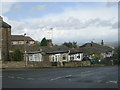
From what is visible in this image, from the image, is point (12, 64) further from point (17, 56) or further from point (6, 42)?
point (6, 42)

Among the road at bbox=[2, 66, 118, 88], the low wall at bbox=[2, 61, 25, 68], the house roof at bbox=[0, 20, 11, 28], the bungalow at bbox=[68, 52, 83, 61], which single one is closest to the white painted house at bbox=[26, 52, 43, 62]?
the house roof at bbox=[0, 20, 11, 28]

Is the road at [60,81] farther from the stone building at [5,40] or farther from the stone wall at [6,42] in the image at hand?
the stone wall at [6,42]

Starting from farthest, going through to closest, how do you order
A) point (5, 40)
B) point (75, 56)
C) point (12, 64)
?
point (75, 56) → point (5, 40) → point (12, 64)

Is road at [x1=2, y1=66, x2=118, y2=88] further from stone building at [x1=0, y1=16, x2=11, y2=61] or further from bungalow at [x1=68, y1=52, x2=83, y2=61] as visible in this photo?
bungalow at [x1=68, y1=52, x2=83, y2=61]

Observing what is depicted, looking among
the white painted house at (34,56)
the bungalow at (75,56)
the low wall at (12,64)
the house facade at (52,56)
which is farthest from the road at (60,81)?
the bungalow at (75,56)

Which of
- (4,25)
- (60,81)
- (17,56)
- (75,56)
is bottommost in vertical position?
(60,81)

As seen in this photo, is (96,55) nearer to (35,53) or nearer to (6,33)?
(35,53)

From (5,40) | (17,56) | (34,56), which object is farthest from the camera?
(34,56)

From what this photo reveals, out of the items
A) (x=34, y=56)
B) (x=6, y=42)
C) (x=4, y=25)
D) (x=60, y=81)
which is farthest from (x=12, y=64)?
(x=60, y=81)

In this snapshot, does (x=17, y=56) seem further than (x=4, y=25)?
No

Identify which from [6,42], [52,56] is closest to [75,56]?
[52,56]

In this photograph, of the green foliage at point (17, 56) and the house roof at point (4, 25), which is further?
the house roof at point (4, 25)

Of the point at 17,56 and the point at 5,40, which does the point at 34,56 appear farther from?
the point at 5,40

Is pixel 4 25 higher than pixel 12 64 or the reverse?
higher
